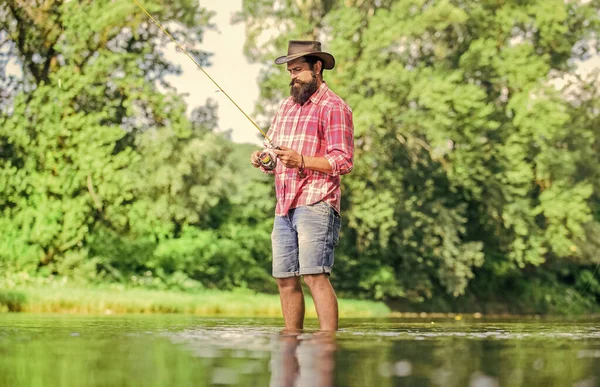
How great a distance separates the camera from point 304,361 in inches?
183

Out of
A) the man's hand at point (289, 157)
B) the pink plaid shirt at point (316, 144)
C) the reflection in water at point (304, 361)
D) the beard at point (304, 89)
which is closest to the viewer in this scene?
the reflection in water at point (304, 361)

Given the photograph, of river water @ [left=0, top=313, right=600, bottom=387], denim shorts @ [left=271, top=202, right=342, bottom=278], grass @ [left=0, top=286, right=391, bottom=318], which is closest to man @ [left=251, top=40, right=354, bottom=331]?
denim shorts @ [left=271, top=202, right=342, bottom=278]

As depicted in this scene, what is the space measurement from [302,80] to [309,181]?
2.35 ft

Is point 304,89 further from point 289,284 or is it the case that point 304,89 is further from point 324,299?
point 324,299

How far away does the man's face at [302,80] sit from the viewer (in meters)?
7.46

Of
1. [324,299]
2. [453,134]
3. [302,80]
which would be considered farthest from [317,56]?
[453,134]

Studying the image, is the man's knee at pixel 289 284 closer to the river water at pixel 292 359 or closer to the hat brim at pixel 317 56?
the river water at pixel 292 359

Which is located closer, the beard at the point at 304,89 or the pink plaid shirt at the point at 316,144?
the pink plaid shirt at the point at 316,144

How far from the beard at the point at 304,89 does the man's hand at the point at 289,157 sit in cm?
63

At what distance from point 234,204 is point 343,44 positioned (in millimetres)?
5585

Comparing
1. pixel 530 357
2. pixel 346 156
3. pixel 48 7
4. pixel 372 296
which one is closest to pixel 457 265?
pixel 372 296

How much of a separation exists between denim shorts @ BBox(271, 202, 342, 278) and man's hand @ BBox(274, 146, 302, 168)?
368 mm

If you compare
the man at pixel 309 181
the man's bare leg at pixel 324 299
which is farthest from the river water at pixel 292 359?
the man at pixel 309 181

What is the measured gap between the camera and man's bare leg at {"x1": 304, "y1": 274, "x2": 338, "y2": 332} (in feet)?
23.3
